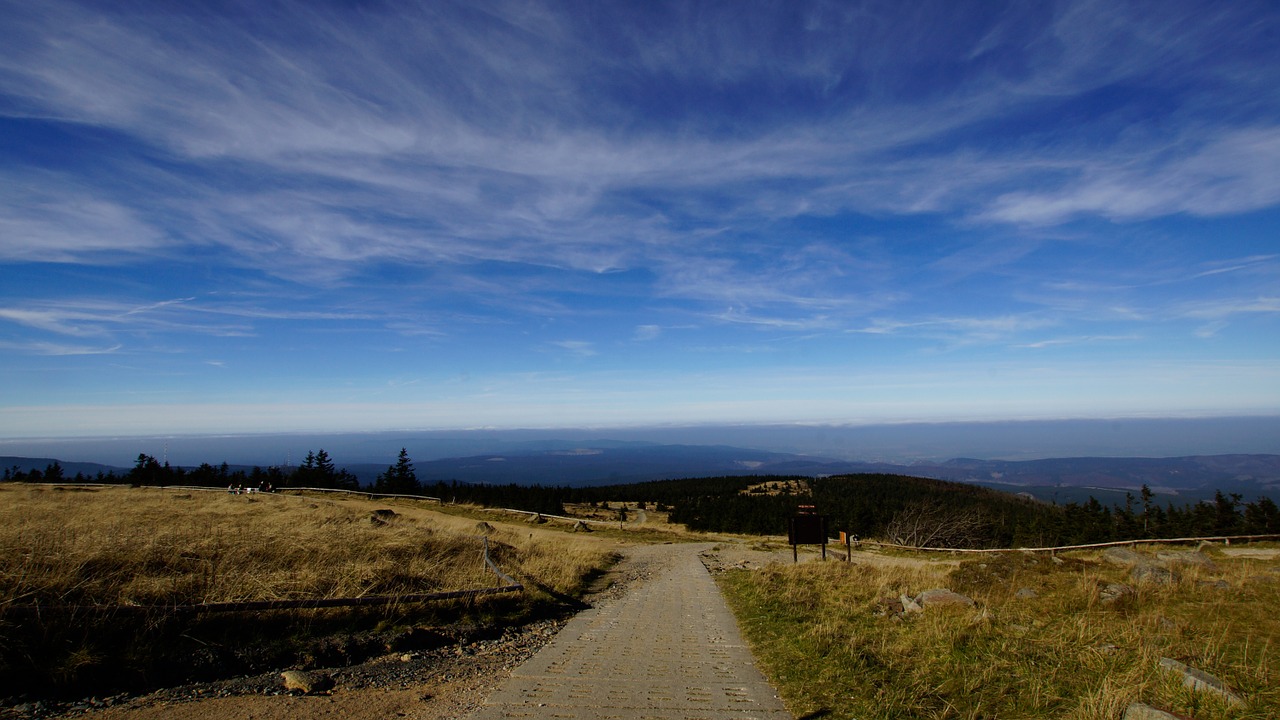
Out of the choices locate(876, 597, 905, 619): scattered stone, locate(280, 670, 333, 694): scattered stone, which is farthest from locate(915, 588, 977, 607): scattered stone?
locate(280, 670, 333, 694): scattered stone

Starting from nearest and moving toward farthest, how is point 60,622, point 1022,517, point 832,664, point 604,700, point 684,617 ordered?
point 604,700
point 60,622
point 832,664
point 684,617
point 1022,517

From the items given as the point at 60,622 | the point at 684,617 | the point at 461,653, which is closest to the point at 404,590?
the point at 461,653

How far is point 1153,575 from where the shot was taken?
1198 centimetres

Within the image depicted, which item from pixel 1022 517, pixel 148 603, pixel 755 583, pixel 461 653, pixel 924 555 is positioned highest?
pixel 148 603

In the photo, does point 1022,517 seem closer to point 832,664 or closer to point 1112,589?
point 1112,589

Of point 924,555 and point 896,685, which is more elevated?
point 896,685

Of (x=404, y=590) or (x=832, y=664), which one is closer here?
(x=832, y=664)

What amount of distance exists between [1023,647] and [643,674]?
18.1 feet

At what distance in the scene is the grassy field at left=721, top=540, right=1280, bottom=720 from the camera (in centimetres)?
585

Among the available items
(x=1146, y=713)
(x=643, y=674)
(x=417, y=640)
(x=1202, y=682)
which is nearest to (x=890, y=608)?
(x=1202, y=682)

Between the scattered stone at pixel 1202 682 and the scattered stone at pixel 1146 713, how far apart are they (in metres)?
1.07

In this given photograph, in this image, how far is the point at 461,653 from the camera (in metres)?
8.30

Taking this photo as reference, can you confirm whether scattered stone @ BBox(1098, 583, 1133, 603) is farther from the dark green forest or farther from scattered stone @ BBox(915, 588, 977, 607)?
the dark green forest

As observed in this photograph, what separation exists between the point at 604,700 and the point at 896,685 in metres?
3.62
